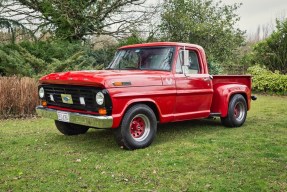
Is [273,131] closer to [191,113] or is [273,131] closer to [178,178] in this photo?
[191,113]

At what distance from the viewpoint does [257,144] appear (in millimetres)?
6137

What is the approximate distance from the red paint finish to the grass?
1.77 ft

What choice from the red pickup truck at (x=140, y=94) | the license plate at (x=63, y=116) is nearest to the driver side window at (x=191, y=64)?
the red pickup truck at (x=140, y=94)

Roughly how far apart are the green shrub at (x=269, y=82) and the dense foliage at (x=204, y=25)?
6.95 feet

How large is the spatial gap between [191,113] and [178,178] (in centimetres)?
256

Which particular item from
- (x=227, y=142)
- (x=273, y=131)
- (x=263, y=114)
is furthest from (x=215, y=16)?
(x=227, y=142)

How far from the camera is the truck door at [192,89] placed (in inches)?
255

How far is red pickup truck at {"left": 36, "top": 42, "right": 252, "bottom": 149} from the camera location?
5387mm

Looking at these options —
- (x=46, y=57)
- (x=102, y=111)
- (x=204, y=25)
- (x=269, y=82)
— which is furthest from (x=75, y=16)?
(x=102, y=111)

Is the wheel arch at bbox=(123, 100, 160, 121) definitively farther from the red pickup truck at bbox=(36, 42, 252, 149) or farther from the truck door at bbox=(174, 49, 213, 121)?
the truck door at bbox=(174, 49, 213, 121)

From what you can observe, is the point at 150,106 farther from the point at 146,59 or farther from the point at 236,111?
the point at 236,111

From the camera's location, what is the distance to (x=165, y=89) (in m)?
6.14

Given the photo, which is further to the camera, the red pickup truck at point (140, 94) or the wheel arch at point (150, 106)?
the wheel arch at point (150, 106)

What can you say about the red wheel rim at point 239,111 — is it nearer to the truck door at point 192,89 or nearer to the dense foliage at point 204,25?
the truck door at point 192,89
